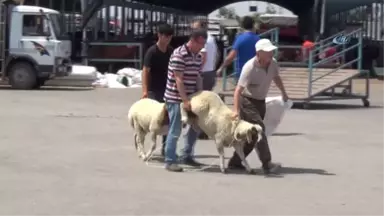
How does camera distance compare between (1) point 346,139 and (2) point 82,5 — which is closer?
(1) point 346,139

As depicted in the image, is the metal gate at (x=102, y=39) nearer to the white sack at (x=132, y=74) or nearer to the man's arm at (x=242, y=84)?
the white sack at (x=132, y=74)

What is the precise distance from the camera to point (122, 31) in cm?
4912

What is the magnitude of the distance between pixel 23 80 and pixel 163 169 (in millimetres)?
15354

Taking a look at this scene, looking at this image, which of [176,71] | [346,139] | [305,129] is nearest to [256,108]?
[176,71]

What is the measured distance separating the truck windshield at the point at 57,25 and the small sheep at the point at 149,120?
1455cm

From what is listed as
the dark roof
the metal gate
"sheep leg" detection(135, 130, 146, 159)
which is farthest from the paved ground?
the dark roof

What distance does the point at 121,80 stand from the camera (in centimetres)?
2786

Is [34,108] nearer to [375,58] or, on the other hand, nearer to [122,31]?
[375,58]

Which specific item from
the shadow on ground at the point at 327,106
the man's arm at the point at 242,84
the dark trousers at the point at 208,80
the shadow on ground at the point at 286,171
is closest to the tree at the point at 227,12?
the shadow on ground at the point at 327,106

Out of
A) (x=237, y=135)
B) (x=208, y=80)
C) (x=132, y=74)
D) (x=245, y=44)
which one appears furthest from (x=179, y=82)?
(x=132, y=74)

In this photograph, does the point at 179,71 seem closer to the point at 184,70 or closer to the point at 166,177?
the point at 184,70

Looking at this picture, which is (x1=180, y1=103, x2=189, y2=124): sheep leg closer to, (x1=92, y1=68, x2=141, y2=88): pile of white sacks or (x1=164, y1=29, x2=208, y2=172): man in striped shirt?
(x1=164, y1=29, x2=208, y2=172): man in striped shirt

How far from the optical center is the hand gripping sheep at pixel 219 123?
399 inches

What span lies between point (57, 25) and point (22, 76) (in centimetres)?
179
